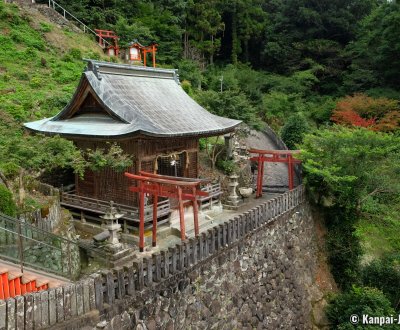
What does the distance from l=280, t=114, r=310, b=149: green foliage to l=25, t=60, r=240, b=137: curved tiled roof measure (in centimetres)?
992

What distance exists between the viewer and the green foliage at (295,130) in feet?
88.2

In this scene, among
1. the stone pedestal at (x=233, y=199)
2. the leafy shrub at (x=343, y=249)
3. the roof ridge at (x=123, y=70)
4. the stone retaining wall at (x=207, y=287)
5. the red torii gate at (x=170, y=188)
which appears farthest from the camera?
the stone pedestal at (x=233, y=199)

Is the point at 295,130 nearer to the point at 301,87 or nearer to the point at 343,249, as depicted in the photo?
the point at 343,249

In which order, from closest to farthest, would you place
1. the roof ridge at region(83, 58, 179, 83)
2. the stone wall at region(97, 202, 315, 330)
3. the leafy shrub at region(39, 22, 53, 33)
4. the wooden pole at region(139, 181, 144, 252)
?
the stone wall at region(97, 202, 315, 330) → the wooden pole at region(139, 181, 144, 252) → the roof ridge at region(83, 58, 179, 83) → the leafy shrub at region(39, 22, 53, 33)

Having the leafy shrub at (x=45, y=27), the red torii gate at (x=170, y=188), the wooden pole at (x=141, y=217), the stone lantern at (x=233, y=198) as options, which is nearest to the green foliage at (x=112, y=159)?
the red torii gate at (x=170, y=188)

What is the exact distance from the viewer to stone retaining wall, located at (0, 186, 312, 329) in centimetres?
653

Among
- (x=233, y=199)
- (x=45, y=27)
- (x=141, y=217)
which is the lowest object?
(x=233, y=199)

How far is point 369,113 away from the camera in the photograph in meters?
27.5

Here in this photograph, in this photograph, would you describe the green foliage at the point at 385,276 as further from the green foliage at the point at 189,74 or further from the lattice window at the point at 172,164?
the green foliage at the point at 189,74

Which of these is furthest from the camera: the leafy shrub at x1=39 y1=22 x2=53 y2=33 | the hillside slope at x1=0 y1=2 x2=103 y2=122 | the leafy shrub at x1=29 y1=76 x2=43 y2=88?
the leafy shrub at x1=39 y1=22 x2=53 y2=33

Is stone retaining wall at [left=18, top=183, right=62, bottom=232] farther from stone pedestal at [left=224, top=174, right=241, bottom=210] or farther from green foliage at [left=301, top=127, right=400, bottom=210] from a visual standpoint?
green foliage at [left=301, top=127, right=400, bottom=210]

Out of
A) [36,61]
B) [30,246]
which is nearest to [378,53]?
[36,61]

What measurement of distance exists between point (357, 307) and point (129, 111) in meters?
11.9

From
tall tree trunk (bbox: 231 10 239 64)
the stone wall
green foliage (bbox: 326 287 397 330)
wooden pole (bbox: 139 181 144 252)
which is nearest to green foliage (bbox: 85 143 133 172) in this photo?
wooden pole (bbox: 139 181 144 252)
